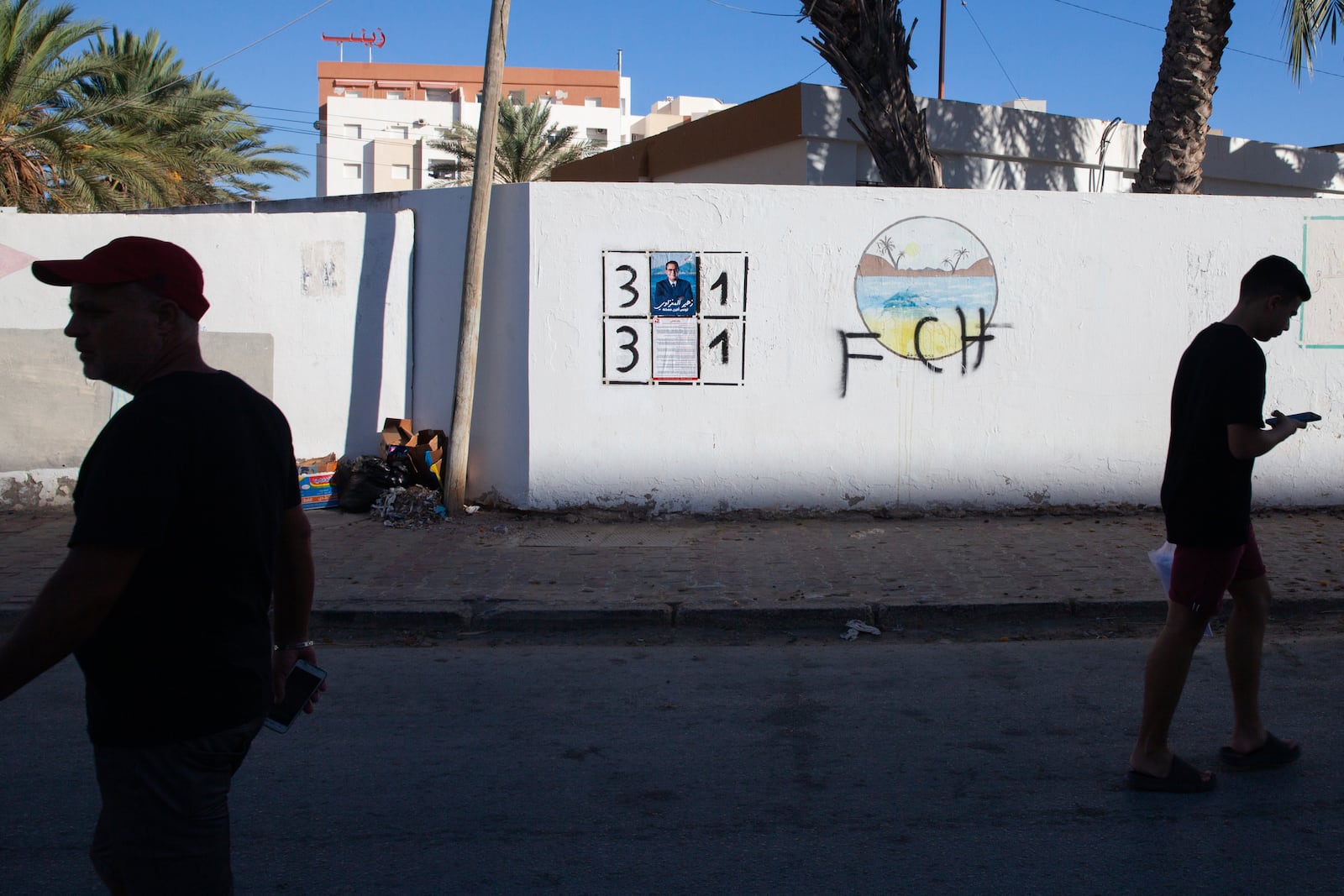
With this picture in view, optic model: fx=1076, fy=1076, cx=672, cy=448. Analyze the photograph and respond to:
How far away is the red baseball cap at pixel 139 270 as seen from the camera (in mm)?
2066

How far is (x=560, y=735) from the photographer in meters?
4.51

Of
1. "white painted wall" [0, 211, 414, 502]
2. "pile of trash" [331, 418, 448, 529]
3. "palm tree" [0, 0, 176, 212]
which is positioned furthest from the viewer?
"palm tree" [0, 0, 176, 212]

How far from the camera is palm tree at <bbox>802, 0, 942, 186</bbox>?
429 inches

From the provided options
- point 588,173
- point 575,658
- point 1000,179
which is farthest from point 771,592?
point 588,173

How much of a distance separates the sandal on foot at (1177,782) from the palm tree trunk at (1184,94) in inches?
347

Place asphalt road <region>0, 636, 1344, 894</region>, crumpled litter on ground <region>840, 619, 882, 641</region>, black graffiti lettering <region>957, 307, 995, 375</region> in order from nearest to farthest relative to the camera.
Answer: asphalt road <region>0, 636, 1344, 894</region> → crumpled litter on ground <region>840, 619, 882, 641</region> → black graffiti lettering <region>957, 307, 995, 375</region>

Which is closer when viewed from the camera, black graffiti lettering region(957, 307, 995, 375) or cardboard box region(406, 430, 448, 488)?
black graffiti lettering region(957, 307, 995, 375)

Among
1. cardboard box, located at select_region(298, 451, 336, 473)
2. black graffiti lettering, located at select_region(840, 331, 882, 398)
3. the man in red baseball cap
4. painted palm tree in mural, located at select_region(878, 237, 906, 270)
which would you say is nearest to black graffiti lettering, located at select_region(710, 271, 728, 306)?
black graffiti lettering, located at select_region(840, 331, 882, 398)

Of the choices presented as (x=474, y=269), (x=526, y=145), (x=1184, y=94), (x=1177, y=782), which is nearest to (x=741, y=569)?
(x=474, y=269)

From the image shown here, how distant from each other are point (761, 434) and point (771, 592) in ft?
7.77

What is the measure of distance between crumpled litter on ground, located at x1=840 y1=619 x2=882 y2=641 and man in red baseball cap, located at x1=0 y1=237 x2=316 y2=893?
4261 mm

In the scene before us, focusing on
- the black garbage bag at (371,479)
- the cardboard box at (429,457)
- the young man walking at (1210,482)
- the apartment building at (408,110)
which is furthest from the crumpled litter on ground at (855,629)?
the apartment building at (408,110)

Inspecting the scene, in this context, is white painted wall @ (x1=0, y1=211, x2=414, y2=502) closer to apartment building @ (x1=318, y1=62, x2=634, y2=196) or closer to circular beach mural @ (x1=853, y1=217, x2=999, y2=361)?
circular beach mural @ (x1=853, y1=217, x2=999, y2=361)

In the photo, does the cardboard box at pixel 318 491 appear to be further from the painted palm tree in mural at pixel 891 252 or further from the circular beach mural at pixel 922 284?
the painted palm tree in mural at pixel 891 252
